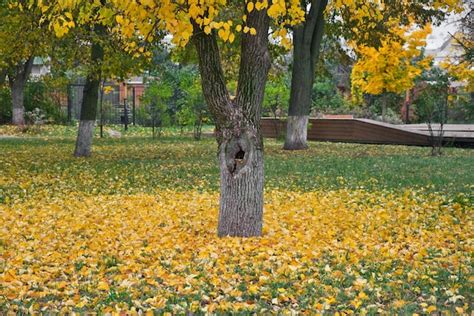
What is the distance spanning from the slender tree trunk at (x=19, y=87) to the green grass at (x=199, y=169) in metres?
9.73

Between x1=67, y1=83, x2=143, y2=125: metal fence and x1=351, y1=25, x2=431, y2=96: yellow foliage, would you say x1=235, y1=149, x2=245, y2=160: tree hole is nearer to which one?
x1=351, y1=25, x2=431, y2=96: yellow foliage

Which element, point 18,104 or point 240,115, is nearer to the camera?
point 240,115

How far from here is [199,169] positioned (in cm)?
1489

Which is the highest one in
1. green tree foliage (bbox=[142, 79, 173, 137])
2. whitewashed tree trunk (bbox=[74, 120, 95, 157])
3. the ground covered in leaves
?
green tree foliage (bbox=[142, 79, 173, 137])

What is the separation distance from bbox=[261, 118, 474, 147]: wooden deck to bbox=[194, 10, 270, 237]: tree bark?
1629 cm

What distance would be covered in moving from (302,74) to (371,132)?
546cm

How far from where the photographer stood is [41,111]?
33.8 meters

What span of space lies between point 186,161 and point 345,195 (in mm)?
6457

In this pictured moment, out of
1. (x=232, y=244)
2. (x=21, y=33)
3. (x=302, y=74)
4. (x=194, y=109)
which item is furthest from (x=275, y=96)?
(x=232, y=244)

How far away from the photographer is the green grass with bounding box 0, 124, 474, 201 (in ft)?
39.5

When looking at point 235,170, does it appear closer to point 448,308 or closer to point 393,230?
point 393,230

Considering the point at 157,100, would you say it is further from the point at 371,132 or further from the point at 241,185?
the point at 241,185

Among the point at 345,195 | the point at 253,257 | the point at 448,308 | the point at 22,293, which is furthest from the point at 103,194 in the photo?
the point at 448,308

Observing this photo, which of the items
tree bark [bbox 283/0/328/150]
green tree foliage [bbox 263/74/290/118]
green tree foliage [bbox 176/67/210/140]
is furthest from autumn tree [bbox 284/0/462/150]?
green tree foliage [bbox 263/74/290/118]
